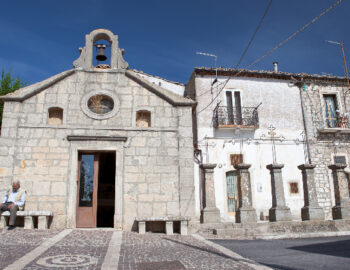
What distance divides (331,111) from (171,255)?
14.9m

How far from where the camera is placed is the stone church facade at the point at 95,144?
30.7 feet

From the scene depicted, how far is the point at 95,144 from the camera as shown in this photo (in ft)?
32.2

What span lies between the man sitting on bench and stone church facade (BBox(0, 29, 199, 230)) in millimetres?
331

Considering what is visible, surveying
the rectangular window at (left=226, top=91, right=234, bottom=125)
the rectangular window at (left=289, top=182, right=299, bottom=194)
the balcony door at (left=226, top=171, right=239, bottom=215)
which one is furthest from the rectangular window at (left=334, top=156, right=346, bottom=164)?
the rectangular window at (left=226, top=91, right=234, bottom=125)

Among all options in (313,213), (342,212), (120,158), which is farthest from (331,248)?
(120,158)

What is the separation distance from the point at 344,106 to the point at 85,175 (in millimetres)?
14630

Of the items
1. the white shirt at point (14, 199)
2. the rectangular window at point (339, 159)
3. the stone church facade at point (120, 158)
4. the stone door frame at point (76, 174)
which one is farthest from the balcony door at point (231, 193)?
the white shirt at point (14, 199)

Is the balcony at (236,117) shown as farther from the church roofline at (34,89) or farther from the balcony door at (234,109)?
the church roofline at (34,89)

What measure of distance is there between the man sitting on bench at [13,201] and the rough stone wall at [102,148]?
337mm

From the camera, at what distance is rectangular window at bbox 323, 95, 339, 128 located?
1716 centimetres

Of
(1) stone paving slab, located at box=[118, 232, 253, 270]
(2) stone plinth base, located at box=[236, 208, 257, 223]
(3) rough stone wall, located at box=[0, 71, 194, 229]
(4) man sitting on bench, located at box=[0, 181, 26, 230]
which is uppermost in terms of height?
(3) rough stone wall, located at box=[0, 71, 194, 229]

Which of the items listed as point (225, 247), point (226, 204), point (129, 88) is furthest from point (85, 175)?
point (226, 204)

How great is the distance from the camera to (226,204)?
49.1 feet

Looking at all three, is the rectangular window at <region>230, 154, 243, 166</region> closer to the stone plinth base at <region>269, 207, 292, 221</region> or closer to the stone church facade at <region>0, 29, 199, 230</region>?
the stone church facade at <region>0, 29, 199, 230</region>
